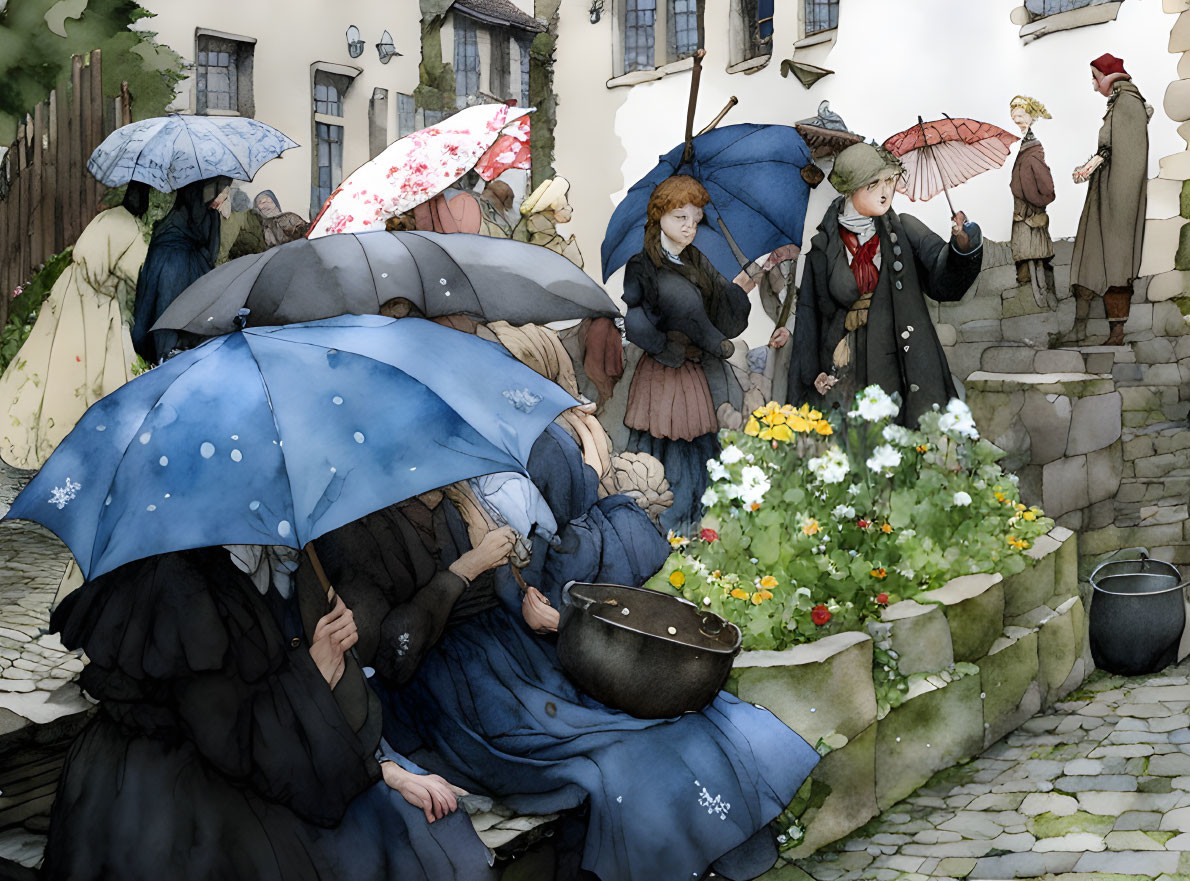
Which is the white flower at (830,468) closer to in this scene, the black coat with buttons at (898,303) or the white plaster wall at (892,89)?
the black coat with buttons at (898,303)

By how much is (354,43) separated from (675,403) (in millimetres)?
1937

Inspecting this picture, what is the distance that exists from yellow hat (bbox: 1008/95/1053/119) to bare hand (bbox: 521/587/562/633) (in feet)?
10.8

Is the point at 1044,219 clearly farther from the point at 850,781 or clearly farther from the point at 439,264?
the point at 439,264

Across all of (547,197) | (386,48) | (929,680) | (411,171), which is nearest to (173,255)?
(411,171)

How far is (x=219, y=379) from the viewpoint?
2.31m

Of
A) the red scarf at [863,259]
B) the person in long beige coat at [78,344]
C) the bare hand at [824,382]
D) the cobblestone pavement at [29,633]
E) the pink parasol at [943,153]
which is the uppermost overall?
the pink parasol at [943,153]

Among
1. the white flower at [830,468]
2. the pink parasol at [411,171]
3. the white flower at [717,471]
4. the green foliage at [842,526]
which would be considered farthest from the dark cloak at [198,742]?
the white flower at [830,468]

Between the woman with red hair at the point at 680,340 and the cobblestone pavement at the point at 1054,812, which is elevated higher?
the woman with red hair at the point at 680,340

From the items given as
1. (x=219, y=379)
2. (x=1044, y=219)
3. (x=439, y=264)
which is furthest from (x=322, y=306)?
(x=1044, y=219)

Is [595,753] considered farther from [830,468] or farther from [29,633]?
[29,633]

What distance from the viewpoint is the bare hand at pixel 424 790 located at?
2.57m

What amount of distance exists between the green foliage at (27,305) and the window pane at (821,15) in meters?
3.32

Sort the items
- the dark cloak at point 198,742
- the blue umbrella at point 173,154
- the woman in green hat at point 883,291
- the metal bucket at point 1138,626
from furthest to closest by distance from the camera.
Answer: the woman in green hat at point 883,291 < the metal bucket at point 1138,626 < the blue umbrella at point 173,154 < the dark cloak at point 198,742

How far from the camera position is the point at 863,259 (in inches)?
203
